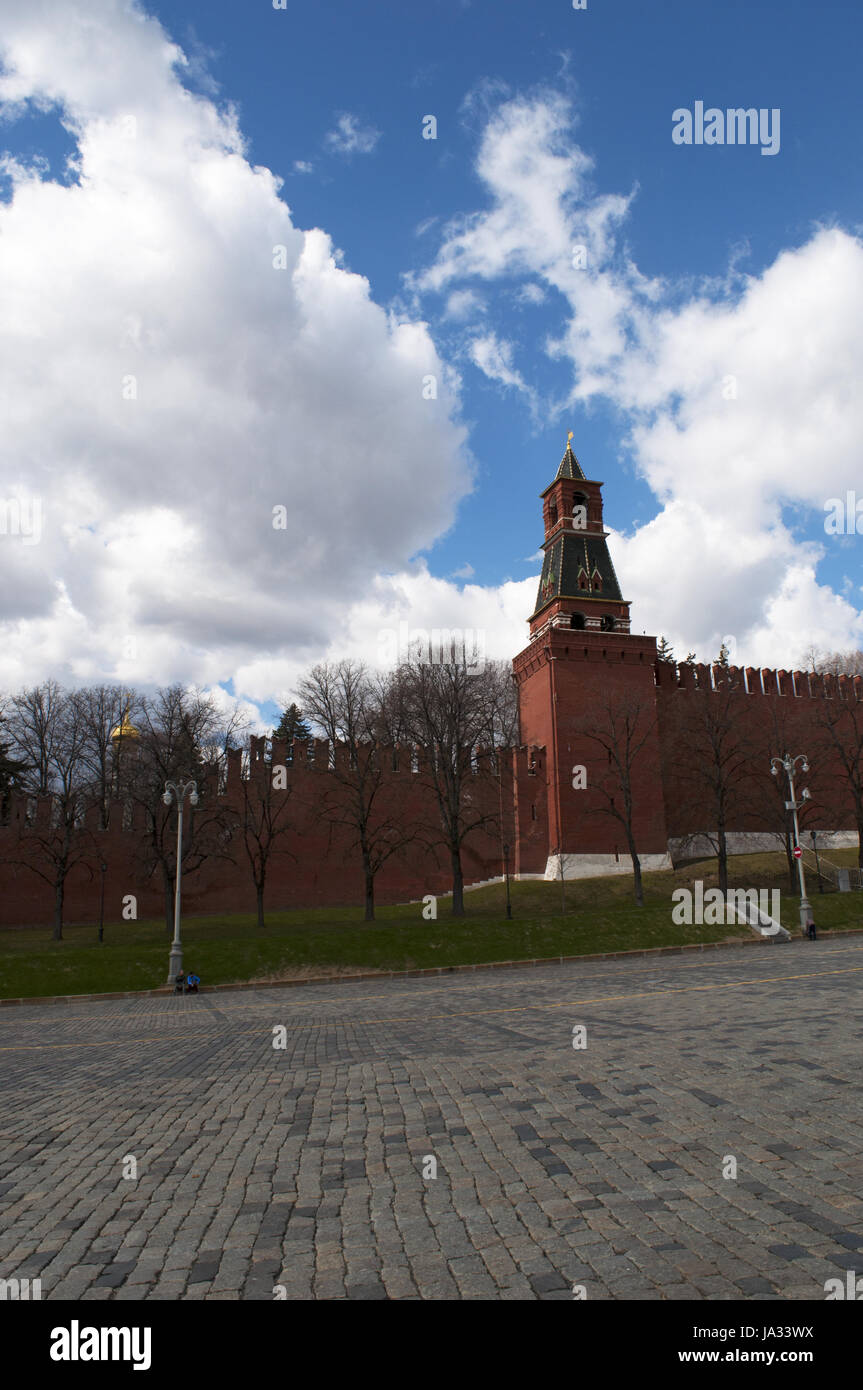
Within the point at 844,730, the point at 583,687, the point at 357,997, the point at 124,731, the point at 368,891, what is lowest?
the point at 357,997

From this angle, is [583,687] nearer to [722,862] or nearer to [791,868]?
[722,862]

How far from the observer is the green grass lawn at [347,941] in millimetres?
21484

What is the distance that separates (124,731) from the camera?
51.4 m

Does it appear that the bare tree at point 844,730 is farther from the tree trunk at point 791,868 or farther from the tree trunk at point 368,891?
the tree trunk at point 368,891

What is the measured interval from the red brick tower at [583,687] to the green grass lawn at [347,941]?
5.14 m

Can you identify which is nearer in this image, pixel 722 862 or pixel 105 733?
pixel 722 862

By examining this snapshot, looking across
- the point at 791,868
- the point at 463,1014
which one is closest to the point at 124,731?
the point at 791,868

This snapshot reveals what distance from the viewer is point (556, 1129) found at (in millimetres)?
5461

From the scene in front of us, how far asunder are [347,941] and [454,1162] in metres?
19.8

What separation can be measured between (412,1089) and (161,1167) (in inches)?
92.5

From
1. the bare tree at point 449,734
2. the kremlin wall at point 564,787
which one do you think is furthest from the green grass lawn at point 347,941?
the bare tree at point 449,734

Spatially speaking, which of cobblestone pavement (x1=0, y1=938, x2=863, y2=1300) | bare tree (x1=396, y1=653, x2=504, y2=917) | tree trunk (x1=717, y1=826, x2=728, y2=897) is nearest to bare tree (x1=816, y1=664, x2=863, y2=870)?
tree trunk (x1=717, y1=826, x2=728, y2=897)

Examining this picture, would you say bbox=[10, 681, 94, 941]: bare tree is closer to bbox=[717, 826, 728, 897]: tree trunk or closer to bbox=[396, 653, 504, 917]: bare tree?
bbox=[396, 653, 504, 917]: bare tree
